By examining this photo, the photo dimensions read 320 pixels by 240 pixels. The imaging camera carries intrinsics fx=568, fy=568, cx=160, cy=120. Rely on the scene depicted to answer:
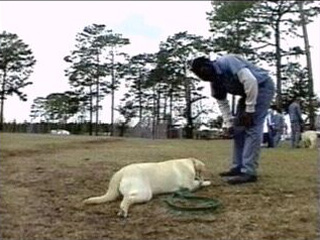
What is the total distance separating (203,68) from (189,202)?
49.1 inches

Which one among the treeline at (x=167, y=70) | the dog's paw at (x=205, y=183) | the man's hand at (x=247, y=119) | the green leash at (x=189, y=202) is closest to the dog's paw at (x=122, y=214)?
the green leash at (x=189, y=202)

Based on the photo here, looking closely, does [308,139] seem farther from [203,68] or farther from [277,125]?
[203,68]

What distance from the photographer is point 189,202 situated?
3.81 m

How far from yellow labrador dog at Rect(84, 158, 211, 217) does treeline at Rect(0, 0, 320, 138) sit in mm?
6388

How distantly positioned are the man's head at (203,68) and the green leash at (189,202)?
1.03 meters

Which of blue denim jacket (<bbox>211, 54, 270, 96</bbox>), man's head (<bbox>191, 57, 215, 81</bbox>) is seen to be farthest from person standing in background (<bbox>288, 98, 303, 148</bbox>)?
man's head (<bbox>191, 57, 215, 81</bbox>)

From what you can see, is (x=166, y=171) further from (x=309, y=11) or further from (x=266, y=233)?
(x=309, y=11)

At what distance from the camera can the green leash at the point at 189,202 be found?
360 cm

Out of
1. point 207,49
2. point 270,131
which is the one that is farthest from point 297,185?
point 207,49

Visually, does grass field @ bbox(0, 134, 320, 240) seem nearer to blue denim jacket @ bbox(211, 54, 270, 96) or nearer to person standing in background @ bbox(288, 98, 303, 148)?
blue denim jacket @ bbox(211, 54, 270, 96)

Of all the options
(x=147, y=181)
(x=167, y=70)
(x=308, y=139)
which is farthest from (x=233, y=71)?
(x=167, y=70)

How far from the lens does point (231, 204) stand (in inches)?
149

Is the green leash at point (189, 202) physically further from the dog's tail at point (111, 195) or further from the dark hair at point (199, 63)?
the dark hair at point (199, 63)

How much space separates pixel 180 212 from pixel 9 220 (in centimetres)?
106
